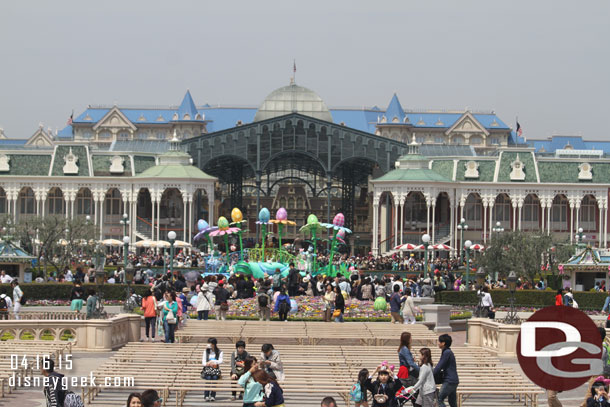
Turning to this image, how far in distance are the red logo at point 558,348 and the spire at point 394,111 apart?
12154 centimetres

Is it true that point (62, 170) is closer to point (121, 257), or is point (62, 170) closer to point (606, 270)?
point (121, 257)

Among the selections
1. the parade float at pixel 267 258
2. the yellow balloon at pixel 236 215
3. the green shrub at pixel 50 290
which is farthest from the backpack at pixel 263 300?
the yellow balloon at pixel 236 215

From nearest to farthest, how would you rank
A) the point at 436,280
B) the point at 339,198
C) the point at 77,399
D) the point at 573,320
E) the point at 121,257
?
the point at 573,320
the point at 77,399
the point at 436,280
the point at 121,257
the point at 339,198

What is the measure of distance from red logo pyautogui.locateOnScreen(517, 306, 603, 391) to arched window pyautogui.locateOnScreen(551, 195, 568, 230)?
245ft

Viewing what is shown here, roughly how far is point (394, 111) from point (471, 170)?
50.3m

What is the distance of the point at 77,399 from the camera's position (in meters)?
15.0

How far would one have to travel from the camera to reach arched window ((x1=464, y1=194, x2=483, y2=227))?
8500 centimetres

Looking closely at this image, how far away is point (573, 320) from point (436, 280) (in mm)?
38474

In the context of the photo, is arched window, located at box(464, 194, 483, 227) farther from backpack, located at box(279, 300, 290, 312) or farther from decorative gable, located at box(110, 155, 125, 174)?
backpack, located at box(279, 300, 290, 312)

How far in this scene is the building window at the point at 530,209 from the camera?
280 ft

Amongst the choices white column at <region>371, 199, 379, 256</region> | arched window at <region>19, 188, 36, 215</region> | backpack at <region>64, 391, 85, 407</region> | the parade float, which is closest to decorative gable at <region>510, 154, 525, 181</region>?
white column at <region>371, 199, 379, 256</region>

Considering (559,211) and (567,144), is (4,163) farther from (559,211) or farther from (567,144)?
(567,144)

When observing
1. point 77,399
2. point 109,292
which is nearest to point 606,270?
point 109,292

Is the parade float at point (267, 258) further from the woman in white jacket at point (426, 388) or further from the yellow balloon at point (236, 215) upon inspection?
the woman in white jacket at point (426, 388)
